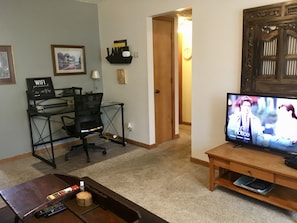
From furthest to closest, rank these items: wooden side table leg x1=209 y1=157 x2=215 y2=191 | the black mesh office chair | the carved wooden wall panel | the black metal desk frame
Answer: the black metal desk frame, the black mesh office chair, wooden side table leg x1=209 y1=157 x2=215 y2=191, the carved wooden wall panel

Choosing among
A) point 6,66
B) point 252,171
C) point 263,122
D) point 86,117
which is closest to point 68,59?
point 6,66

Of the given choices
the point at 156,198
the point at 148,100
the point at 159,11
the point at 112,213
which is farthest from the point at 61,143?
the point at 112,213

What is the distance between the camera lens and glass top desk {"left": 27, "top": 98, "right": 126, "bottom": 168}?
12.8 ft

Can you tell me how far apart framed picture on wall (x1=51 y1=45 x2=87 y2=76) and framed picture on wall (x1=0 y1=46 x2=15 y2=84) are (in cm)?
67

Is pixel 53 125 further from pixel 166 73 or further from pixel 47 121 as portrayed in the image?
pixel 166 73

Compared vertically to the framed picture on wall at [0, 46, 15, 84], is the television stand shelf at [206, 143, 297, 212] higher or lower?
lower

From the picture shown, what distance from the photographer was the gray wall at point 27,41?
12.2ft

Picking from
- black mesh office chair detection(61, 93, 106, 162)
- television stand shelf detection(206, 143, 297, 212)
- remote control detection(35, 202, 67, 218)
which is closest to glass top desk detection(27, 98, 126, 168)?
black mesh office chair detection(61, 93, 106, 162)

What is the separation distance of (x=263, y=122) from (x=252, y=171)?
51 centimetres

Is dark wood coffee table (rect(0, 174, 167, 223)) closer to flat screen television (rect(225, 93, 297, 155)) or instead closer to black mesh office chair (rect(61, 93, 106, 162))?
flat screen television (rect(225, 93, 297, 155))

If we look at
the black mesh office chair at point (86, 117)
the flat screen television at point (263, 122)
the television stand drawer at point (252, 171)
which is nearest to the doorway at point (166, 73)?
the black mesh office chair at point (86, 117)

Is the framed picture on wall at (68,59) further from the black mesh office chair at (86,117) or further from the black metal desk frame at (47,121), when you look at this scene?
the black mesh office chair at (86,117)

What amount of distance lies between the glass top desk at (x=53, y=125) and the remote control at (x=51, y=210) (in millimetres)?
2003

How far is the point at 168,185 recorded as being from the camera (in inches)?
116
